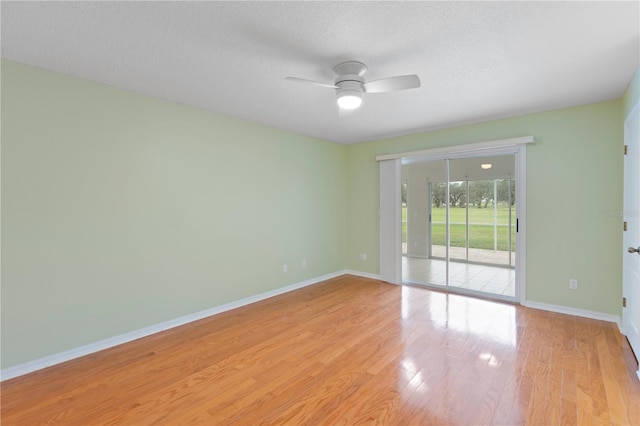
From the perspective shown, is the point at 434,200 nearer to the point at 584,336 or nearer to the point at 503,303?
the point at 503,303

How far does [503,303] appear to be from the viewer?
12.9 ft

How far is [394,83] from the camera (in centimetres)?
226

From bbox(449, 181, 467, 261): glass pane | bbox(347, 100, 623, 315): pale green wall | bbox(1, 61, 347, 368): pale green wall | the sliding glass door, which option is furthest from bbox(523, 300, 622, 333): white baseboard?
bbox(1, 61, 347, 368): pale green wall

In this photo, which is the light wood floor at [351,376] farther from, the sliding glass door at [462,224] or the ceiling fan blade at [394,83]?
the ceiling fan blade at [394,83]

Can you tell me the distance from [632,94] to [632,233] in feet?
4.03

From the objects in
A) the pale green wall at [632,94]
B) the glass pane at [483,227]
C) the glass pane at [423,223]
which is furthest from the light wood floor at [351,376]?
the pale green wall at [632,94]

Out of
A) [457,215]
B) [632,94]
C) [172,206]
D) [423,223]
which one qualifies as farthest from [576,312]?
[172,206]

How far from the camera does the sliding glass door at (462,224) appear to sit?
4.67 meters

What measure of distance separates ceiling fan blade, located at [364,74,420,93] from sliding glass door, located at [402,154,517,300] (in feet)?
8.76

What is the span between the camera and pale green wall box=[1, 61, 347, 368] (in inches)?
94.3

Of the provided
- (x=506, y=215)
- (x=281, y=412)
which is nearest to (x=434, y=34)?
(x=281, y=412)

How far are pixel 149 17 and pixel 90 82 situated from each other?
1.36 m

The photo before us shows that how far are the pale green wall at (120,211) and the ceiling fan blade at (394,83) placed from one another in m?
2.15

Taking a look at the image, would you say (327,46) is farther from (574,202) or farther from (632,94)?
(574,202)
